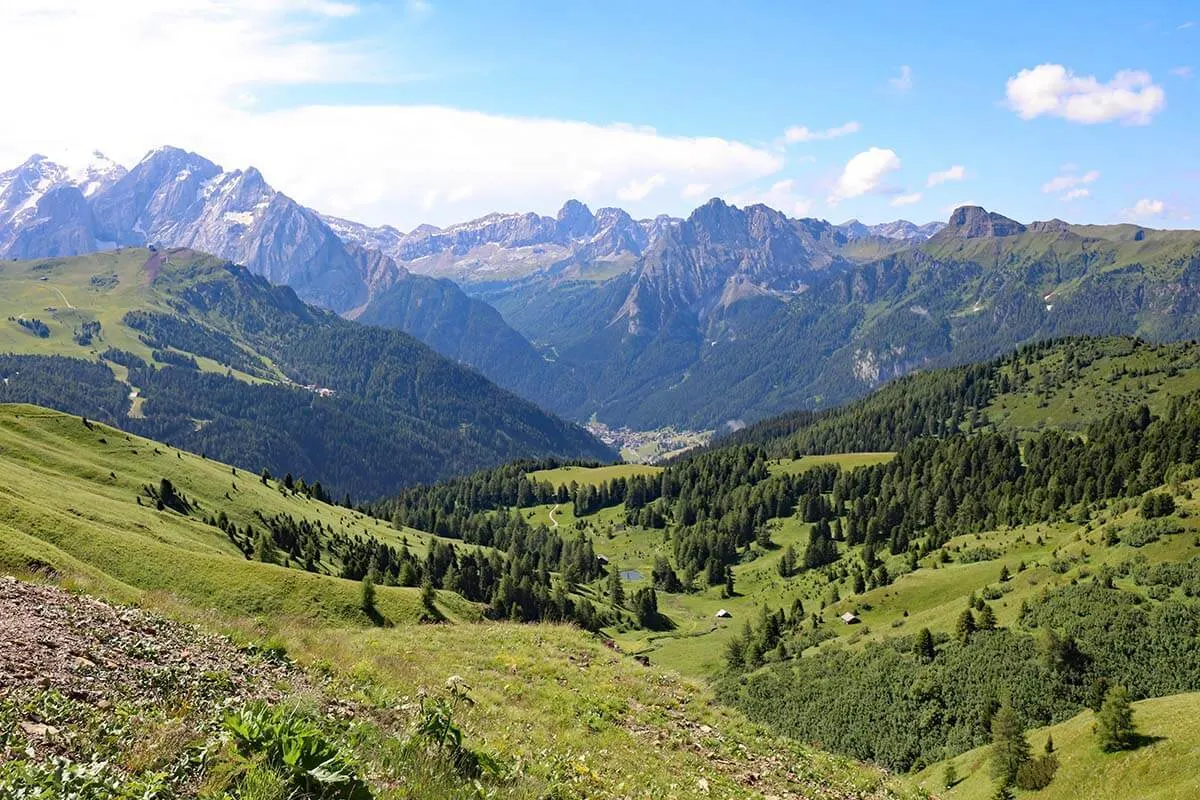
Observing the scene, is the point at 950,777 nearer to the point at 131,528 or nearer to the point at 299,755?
the point at 299,755

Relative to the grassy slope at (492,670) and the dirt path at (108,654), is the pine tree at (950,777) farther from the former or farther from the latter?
the dirt path at (108,654)

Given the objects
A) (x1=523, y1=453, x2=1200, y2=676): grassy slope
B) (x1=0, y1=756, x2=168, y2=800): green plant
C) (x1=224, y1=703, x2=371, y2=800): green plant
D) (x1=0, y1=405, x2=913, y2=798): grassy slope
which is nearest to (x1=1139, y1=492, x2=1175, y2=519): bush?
(x1=523, y1=453, x2=1200, y2=676): grassy slope

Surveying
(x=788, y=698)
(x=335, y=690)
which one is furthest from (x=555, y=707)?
(x=788, y=698)

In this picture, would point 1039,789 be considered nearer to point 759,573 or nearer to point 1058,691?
point 1058,691

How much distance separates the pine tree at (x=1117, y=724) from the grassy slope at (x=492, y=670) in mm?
29047

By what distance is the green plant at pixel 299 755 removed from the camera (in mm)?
10383

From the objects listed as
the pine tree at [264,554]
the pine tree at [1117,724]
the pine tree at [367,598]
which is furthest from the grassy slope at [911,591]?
the pine tree at [264,554]

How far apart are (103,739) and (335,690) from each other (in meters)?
8.11

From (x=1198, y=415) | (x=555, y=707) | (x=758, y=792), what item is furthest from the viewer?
(x=1198, y=415)

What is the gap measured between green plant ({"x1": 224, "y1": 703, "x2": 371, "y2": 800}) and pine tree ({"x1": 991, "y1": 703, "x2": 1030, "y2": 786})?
57819mm

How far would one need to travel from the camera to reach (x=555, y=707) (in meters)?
26.5

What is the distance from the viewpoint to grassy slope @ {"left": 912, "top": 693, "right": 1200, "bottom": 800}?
41.4 metres

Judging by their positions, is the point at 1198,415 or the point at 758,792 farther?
the point at 1198,415

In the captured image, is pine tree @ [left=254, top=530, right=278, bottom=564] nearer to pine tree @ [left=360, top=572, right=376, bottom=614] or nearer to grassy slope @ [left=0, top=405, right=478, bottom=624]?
grassy slope @ [left=0, top=405, right=478, bottom=624]
